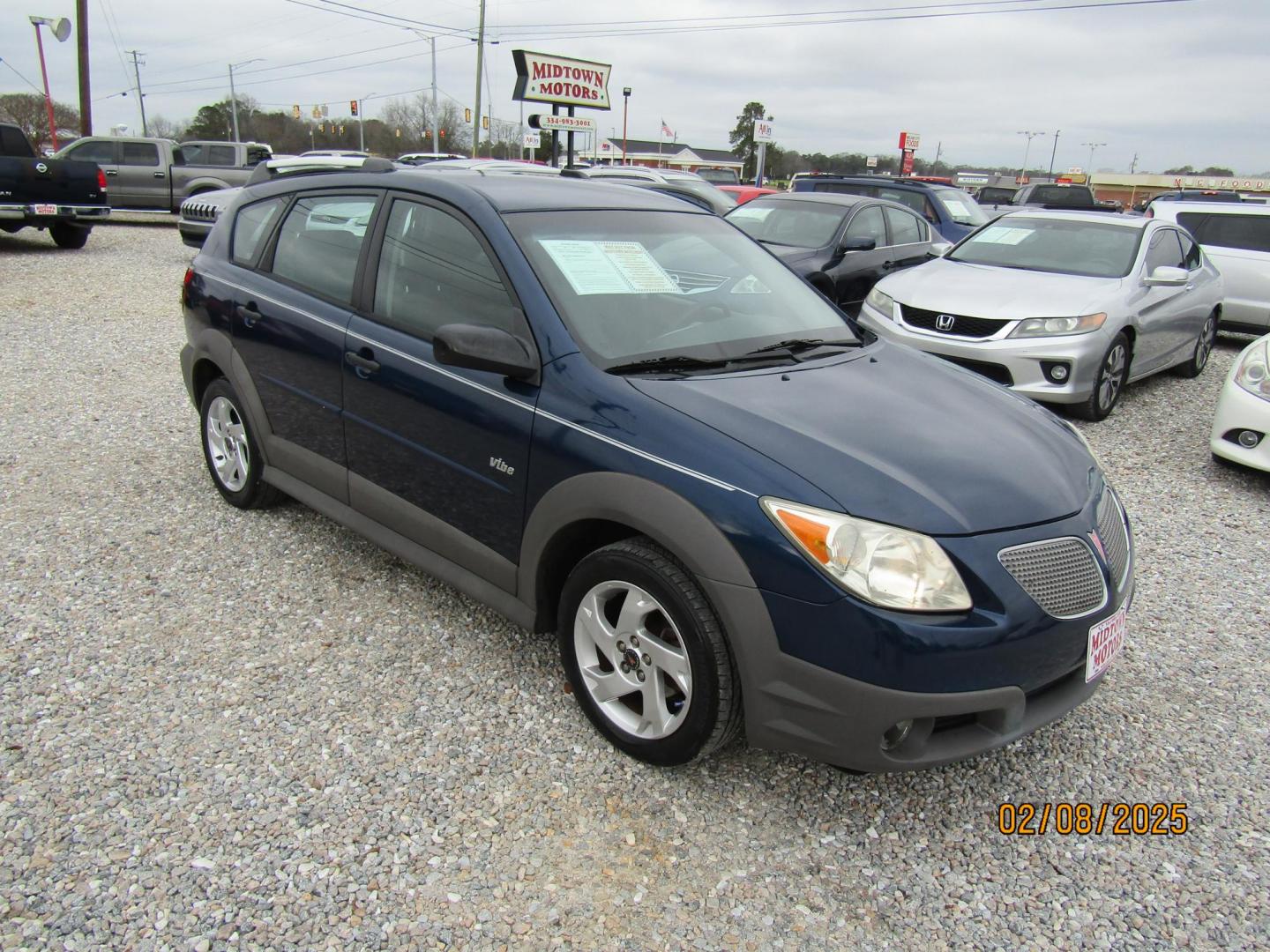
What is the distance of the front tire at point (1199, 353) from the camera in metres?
8.39

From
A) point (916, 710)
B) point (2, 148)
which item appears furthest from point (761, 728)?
point (2, 148)

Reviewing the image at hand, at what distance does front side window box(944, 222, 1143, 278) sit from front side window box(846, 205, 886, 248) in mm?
1335

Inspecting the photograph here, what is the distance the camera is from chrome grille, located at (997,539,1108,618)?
2.33 m

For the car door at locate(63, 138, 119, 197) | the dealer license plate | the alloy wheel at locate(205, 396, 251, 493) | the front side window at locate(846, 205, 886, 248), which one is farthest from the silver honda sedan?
the car door at locate(63, 138, 119, 197)

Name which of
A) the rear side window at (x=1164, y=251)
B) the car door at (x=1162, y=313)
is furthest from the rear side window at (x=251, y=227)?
the rear side window at (x=1164, y=251)

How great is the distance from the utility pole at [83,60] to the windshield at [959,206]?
21788 mm

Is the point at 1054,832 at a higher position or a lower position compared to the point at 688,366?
lower

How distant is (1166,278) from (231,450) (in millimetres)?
6690

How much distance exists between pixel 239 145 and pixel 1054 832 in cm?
2012

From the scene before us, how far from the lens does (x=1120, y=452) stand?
6125 mm

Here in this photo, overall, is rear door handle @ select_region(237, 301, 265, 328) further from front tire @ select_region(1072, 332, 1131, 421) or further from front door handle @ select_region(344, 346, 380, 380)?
front tire @ select_region(1072, 332, 1131, 421)

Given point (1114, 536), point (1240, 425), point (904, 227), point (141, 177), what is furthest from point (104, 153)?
point (1114, 536)

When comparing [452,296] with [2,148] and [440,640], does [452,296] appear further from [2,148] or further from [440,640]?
[2,148]

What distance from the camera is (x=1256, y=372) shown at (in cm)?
545
